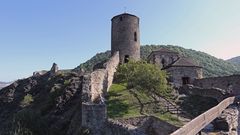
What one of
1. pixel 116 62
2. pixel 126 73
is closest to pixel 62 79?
pixel 116 62

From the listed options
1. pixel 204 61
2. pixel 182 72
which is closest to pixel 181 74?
pixel 182 72

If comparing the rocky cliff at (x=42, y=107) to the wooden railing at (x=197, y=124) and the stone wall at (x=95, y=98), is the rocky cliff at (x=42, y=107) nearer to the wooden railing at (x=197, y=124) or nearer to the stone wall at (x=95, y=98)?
the stone wall at (x=95, y=98)

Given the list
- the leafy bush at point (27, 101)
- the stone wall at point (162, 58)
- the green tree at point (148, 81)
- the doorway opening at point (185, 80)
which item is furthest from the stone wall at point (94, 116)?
the stone wall at point (162, 58)

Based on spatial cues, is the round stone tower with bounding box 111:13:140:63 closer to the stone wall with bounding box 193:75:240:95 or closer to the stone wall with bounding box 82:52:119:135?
the stone wall with bounding box 82:52:119:135

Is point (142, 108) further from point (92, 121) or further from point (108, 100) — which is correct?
point (92, 121)

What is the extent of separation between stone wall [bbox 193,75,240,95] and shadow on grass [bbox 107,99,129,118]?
12786 millimetres

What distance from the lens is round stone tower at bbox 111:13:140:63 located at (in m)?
38.1

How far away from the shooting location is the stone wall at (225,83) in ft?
102

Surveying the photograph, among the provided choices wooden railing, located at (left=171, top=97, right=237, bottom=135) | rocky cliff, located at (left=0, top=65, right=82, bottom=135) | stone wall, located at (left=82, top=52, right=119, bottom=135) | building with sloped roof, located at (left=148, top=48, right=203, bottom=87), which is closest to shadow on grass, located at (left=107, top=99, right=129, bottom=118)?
stone wall, located at (left=82, top=52, right=119, bottom=135)

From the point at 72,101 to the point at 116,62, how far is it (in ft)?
32.7

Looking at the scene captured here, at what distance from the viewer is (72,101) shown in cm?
2752

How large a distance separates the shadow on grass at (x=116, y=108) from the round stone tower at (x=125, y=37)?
45.2 feet

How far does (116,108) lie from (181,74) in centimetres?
1724

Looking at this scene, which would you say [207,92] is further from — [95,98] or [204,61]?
[204,61]
